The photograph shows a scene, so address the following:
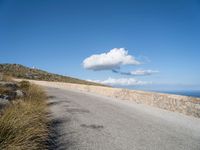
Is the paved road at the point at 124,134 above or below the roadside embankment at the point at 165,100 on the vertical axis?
below

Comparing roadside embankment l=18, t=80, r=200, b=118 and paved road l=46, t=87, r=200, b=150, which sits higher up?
roadside embankment l=18, t=80, r=200, b=118

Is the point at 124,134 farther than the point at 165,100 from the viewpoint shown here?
No

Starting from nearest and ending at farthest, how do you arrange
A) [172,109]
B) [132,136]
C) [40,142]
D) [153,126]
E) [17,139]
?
[17,139]
[40,142]
[132,136]
[153,126]
[172,109]

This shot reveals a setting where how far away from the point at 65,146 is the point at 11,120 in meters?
1.58

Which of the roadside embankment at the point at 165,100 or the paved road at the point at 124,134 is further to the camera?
the roadside embankment at the point at 165,100

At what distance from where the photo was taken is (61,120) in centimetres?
844

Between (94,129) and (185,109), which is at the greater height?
(185,109)

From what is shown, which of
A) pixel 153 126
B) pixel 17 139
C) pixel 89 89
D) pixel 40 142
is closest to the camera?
pixel 17 139

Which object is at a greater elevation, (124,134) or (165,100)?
(165,100)

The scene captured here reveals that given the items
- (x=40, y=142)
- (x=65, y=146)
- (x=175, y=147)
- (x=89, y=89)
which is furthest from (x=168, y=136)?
(x=89, y=89)

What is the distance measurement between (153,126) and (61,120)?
144 inches

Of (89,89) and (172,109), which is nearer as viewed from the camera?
(172,109)

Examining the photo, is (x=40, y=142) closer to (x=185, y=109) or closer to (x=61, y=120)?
(x=61, y=120)

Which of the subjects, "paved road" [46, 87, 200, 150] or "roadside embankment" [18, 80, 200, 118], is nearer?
"paved road" [46, 87, 200, 150]
